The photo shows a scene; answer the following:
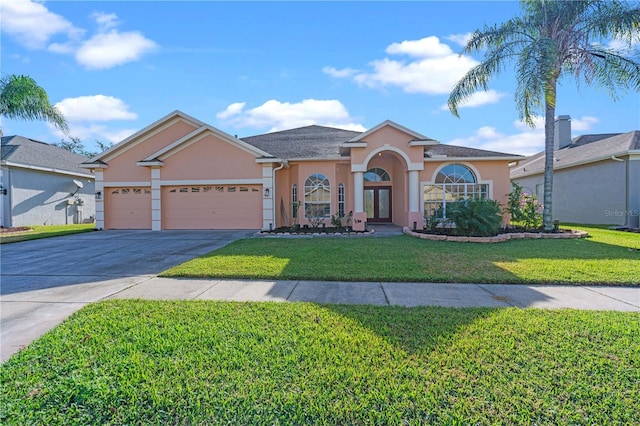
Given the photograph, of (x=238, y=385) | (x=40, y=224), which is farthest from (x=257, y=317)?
(x=40, y=224)

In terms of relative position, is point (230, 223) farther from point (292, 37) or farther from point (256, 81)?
point (292, 37)

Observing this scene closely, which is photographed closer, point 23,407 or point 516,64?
point 23,407

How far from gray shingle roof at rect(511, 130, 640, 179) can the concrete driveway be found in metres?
20.1

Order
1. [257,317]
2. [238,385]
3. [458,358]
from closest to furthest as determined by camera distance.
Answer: [238,385]
[458,358]
[257,317]

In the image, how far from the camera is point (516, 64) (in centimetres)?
1144

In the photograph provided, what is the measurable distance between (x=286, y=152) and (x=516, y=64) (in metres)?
10.8

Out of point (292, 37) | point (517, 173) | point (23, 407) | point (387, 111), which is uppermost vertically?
point (292, 37)

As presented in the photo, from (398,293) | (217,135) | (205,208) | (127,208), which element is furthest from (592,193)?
(127,208)

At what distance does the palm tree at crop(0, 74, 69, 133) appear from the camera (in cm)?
1498

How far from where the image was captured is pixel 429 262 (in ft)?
23.5

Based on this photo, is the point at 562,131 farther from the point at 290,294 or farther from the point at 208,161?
the point at 290,294

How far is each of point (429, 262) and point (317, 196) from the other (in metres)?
8.59

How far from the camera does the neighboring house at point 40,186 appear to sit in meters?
17.5

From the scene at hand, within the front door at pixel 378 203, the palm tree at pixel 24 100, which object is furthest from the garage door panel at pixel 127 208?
the front door at pixel 378 203
